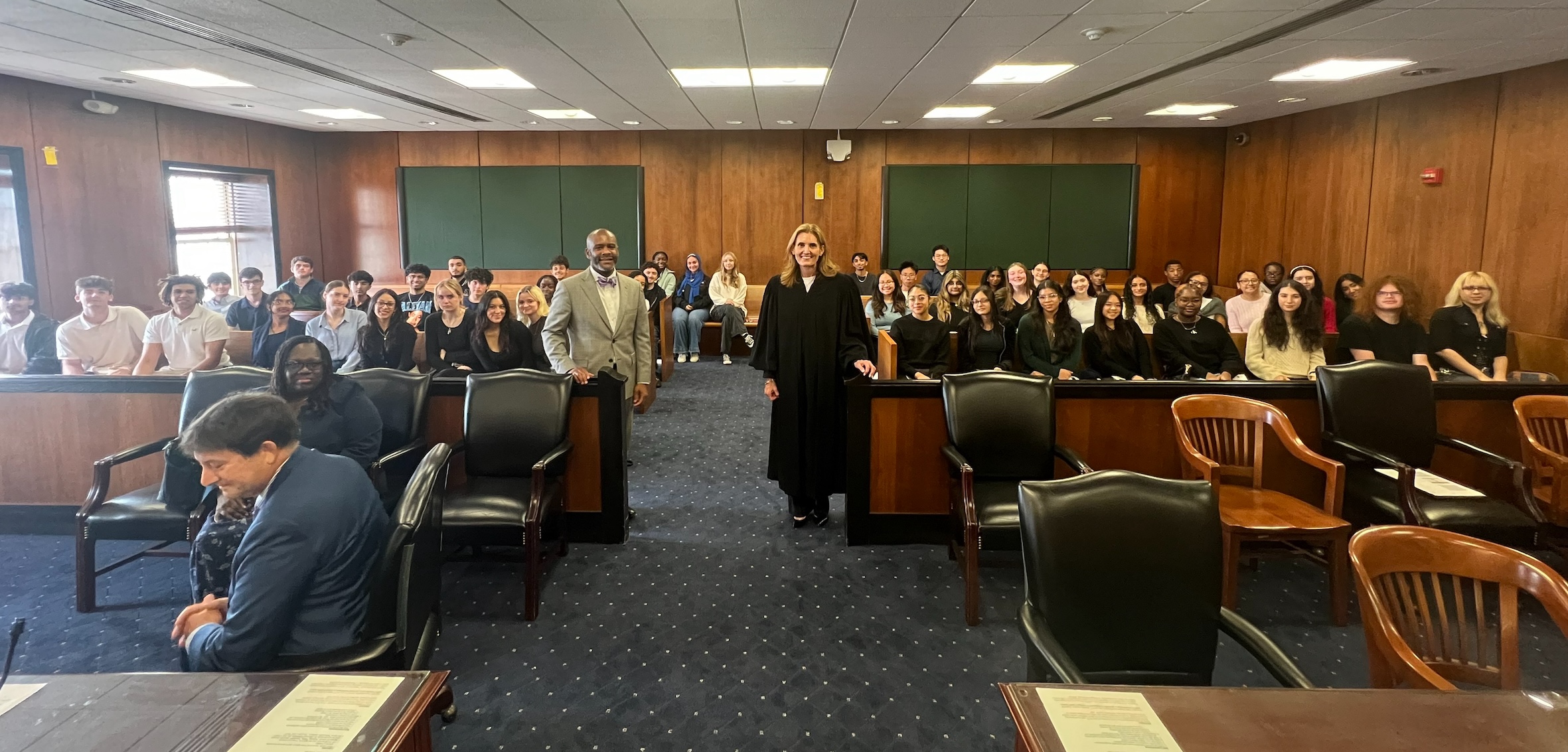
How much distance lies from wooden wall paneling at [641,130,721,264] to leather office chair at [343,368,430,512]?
745cm

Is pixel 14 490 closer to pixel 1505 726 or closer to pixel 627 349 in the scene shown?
pixel 627 349

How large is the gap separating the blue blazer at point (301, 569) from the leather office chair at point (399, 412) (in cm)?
170

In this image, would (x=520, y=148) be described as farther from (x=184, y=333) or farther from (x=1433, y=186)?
(x=1433, y=186)

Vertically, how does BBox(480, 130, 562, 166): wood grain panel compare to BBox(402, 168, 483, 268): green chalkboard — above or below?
above

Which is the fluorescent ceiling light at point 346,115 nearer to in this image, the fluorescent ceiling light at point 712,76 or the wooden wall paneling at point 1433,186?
the fluorescent ceiling light at point 712,76

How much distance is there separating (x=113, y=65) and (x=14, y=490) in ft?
11.4

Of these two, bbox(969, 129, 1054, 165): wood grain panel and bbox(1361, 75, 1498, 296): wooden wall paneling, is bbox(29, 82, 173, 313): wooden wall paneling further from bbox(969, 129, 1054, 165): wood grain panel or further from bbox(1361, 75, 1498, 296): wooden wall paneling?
bbox(1361, 75, 1498, 296): wooden wall paneling

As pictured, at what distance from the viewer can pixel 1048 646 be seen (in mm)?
1818

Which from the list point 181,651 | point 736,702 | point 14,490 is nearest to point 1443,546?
point 736,702

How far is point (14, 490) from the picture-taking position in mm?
4113

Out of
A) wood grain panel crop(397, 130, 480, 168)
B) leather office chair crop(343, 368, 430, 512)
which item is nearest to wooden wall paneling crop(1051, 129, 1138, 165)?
wood grain panel crop(397, 130, 480, 168)

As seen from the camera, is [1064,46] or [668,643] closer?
[668,643]

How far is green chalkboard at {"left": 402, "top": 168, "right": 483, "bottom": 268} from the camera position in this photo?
10773mm

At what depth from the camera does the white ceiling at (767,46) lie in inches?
170
